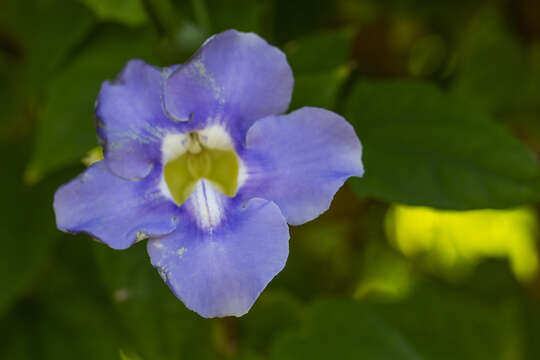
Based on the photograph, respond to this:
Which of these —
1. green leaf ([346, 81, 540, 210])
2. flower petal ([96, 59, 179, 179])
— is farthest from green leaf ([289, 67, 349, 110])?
flower petal ([96, 59, 179, 179])

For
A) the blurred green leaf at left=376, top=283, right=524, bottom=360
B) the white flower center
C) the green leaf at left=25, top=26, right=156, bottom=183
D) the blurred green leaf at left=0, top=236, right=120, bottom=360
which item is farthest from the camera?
the blurred green leaf at left=376, top=283, right=524, bottom=360

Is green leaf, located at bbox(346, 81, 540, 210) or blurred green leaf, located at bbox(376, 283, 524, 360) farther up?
green leaf, located at bbox(346, 81, 540, 210)

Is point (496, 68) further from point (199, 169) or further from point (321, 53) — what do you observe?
point (199, 169)

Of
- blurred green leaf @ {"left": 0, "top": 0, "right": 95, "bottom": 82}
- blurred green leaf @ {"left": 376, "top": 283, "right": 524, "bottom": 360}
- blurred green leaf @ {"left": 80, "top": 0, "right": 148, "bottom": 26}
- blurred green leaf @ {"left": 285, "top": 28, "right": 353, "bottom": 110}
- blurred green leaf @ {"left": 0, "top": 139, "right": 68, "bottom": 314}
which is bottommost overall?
blurred green leaf @ {"left": 376, "top": 283, "right": 524, "bottom": 360}

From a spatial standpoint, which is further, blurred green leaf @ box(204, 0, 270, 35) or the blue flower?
blurred green leaf @ box(204, 0, 270, 35)

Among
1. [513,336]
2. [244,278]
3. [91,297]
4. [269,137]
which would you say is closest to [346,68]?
[269,137]

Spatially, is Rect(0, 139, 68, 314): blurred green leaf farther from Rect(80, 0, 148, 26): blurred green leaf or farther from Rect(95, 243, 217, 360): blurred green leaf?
Rect(80, 0, 148, 26): blurred green leaf

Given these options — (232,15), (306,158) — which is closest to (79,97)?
(232,15)
